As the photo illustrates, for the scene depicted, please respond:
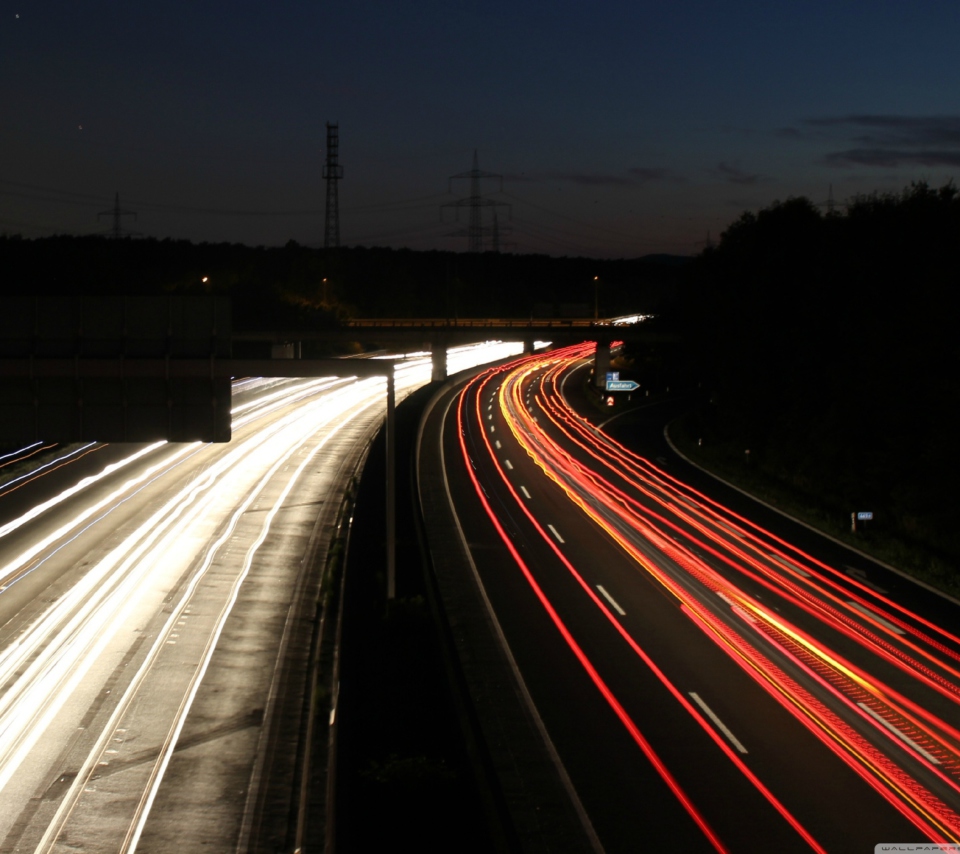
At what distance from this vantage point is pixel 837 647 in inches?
785

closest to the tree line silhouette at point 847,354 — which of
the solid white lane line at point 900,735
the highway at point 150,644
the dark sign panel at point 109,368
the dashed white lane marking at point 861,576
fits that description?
the dashed white lane marking at point 861,576

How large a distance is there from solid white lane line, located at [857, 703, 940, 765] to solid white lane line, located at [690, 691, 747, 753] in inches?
101

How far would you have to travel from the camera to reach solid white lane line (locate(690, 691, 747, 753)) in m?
15.1

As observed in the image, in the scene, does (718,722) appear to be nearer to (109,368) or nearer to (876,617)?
(876,617)

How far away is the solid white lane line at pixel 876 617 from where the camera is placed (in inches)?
841

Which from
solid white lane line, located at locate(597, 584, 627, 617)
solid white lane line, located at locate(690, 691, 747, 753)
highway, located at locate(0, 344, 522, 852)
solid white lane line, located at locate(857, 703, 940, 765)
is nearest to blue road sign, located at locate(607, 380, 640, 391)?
highway, located at locate(0, 344, 522, 852)

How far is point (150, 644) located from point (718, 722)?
35.4ft

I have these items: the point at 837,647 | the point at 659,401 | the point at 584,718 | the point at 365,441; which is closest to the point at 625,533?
the point at 837,647

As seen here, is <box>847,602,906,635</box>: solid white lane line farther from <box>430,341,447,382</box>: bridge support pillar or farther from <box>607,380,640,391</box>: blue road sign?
<box>430,341,447,382</box>: bridge support pillar

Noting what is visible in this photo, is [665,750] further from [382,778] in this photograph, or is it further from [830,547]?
[830,547]

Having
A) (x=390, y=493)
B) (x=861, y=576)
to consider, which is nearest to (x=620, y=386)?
(x=861, y=576)

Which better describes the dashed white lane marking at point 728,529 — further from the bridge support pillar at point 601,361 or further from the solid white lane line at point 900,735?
the bridge support pillar at point 601,361

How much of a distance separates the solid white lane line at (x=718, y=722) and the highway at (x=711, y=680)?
40mm

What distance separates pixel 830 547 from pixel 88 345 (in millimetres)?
21743
